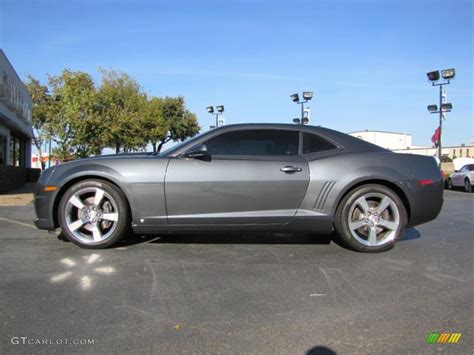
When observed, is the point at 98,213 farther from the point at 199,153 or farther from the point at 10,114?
the point at 10,114

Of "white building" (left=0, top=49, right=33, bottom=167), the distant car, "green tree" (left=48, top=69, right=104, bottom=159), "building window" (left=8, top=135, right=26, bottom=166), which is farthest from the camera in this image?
"building window" (left=8, top=135, right=26, bottom=166)

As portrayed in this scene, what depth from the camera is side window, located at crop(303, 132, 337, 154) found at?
17.2 ft

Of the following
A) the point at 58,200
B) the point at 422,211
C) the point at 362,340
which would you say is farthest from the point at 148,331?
the point at 422,211

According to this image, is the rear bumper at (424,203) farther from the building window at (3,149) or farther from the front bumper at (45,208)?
the building window at (3,149)

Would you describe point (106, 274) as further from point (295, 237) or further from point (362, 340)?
point (295, 237)

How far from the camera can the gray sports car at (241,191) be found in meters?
4.93

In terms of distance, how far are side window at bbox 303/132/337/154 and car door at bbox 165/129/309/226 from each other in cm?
26

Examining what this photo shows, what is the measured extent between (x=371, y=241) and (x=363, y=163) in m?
0.90

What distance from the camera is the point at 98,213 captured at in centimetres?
505

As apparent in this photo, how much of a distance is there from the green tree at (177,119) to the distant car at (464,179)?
3464 centimetres

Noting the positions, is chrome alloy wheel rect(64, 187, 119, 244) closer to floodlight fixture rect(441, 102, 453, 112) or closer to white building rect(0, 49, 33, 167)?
white building rect(0, 49, 33, 167)

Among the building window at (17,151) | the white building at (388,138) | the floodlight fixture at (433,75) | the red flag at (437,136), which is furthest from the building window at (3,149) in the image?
the white building at (388,138)

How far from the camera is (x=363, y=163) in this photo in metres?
5.11

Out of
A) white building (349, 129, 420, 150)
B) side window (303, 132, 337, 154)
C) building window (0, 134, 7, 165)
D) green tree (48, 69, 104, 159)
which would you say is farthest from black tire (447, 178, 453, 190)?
white building (349, 129, 420, 150)
